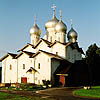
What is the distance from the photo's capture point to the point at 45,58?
3206cm

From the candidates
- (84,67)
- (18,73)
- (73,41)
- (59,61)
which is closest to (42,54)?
(59,61)

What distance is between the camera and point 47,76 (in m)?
31.5

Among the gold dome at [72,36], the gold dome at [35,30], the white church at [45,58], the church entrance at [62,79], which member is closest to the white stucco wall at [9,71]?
the white church at [45,58]

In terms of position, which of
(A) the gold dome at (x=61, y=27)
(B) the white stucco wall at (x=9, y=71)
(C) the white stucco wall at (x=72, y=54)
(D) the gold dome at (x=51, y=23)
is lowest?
(B) the white stucco wall at (x=9, y=71)

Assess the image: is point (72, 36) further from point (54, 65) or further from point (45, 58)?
point (45, 58)

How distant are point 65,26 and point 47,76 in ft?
45.0

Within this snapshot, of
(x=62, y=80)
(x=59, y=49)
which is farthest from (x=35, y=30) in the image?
(x=62, y=80)

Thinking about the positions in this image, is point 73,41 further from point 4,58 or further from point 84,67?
point 4,58

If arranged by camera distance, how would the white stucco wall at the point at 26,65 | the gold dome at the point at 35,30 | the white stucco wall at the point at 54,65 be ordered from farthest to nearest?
the gold dome at the point at 35,30
the white stucco wall at the point at 26,65
the white stucco wall at the point at 54,65

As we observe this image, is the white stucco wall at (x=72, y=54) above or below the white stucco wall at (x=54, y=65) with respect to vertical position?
above

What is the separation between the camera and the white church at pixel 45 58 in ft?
105

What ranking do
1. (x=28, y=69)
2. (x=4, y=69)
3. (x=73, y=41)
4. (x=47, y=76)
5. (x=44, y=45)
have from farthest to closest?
(x=73, y=41), (x=44, y=45), (x=4, y=69), (x=28, y=69), (x=47, y=76)

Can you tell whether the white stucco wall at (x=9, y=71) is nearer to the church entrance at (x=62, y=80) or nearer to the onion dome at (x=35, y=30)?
the onion dome at (x=35, y=30)

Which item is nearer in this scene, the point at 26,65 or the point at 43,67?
the point at 43,67
